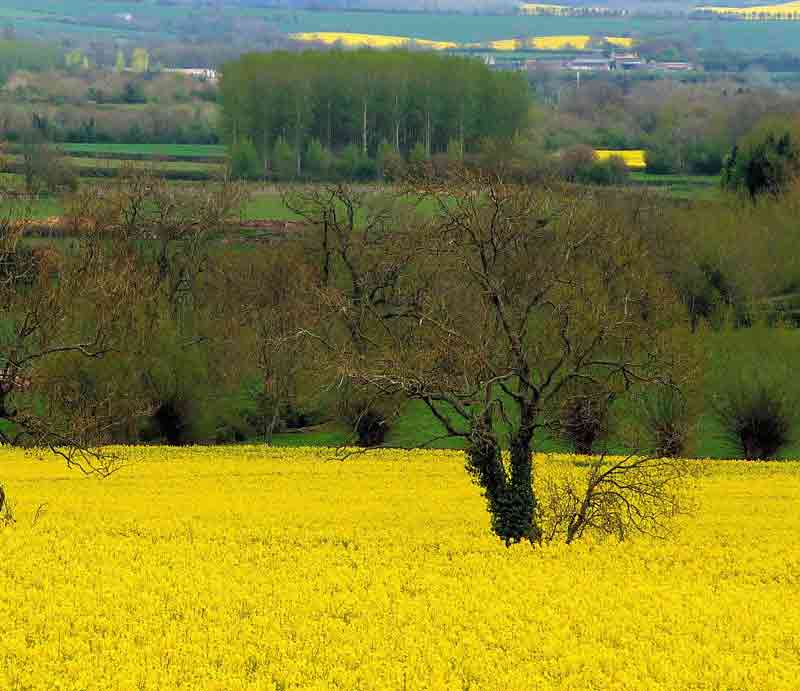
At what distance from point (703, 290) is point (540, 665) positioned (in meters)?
55.5

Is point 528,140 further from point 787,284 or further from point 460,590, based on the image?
point 460,590

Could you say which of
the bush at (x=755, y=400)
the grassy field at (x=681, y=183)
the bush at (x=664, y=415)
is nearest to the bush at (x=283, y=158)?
the grassy field at (x=681, y=183)

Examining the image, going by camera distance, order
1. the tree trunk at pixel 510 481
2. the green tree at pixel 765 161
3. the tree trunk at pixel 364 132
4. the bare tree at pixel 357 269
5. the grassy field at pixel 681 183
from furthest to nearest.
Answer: the tree trunk at pixel 364 132 → the grassy field at pixel 681 183 → the green tree at pixel 765 161 → the bare tree at pixel 357 269 → the tree trunk at pixel 510 481

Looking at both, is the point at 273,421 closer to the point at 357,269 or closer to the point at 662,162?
the point at 357,269

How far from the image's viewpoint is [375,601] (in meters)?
19.8

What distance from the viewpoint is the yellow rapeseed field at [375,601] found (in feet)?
53.7

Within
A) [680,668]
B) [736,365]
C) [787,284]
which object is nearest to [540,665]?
[680,668]

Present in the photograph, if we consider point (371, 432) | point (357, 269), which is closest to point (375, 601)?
point (371, 432)

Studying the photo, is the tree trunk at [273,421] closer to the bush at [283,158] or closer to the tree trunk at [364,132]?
the bush at [283,158]

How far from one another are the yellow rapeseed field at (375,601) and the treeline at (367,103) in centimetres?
12224

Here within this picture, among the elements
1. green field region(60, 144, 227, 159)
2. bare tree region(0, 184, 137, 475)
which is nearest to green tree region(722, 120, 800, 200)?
bare tree region(0, 184, 137, 475)

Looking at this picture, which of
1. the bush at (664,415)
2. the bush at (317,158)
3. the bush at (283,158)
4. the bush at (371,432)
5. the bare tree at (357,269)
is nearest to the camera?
the bare tree at (357,269)

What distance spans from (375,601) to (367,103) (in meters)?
140

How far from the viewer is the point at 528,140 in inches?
6029
